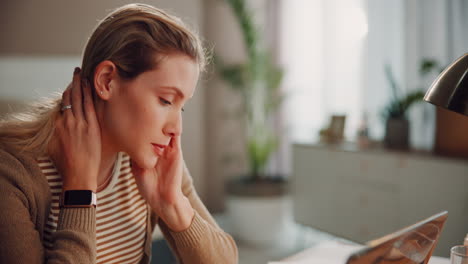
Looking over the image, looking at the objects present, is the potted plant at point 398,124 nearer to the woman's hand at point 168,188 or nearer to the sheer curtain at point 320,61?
the sheer curtain at point 320,61

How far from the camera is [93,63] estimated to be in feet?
3.26

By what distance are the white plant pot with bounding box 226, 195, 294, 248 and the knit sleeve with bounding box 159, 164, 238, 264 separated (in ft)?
6.71

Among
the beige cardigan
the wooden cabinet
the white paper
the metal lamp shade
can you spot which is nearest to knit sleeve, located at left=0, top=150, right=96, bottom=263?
the beige cardigan

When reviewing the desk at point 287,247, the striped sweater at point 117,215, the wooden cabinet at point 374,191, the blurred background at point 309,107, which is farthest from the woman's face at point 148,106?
the desk at point 287,247

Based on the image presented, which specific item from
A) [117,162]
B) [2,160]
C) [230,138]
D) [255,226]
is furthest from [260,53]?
[2,160]

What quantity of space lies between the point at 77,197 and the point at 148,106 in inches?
10.0

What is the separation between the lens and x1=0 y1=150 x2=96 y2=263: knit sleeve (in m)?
0.85

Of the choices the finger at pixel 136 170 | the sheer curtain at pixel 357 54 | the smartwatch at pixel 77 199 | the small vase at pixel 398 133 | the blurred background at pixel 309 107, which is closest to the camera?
the smartwatch at pixel 77 199

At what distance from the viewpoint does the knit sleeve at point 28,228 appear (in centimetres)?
85

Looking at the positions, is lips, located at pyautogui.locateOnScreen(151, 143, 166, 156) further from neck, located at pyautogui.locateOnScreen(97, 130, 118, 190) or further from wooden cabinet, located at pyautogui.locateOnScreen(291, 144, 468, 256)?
wooden cabinet, located at pyautogui.locateOnScreen(291, 144, 468, 256)

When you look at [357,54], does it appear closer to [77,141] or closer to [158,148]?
[158,148]

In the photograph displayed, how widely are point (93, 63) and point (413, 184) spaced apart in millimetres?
1911

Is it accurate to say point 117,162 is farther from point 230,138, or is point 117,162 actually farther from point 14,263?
point 230,138

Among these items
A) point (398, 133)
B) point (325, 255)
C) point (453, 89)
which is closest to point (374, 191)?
point (398, 133)
